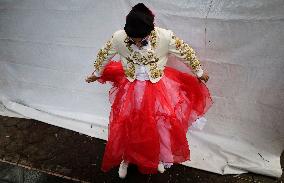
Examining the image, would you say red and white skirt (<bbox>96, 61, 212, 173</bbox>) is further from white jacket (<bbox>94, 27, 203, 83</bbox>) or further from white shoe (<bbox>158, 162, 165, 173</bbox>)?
white shoe (<bbox>158, 162, 165, 173</bbox>)

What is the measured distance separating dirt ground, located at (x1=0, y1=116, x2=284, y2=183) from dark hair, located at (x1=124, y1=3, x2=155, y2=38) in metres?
1.61

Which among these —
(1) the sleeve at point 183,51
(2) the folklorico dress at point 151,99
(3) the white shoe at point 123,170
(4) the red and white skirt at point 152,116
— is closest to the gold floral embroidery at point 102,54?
(2) the folklorico dress at point 151,99

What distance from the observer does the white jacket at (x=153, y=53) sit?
101 inches

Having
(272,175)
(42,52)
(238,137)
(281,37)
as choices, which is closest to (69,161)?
(42,52)

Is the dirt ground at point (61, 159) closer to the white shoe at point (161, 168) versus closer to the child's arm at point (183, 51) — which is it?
the white shoe at point (161, 168)

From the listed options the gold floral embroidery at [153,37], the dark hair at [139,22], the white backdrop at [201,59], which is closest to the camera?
the dark hair at [139,22]

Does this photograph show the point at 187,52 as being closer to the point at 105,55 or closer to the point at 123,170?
the point at 105,55

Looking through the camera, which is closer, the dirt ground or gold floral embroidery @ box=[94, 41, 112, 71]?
gold floral embroidery @ box=[94, 41, 112, 71]

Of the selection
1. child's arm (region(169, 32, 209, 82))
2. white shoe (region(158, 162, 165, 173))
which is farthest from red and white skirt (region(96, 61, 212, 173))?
white shoe (region(158, 162, 165, 173))

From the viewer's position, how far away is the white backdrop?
111 inches

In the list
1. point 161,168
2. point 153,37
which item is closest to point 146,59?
point 153,37

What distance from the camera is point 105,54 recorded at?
2730 millimetres

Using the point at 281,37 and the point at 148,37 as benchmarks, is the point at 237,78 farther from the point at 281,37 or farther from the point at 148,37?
the point at 148,37

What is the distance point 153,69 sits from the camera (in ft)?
8.73
